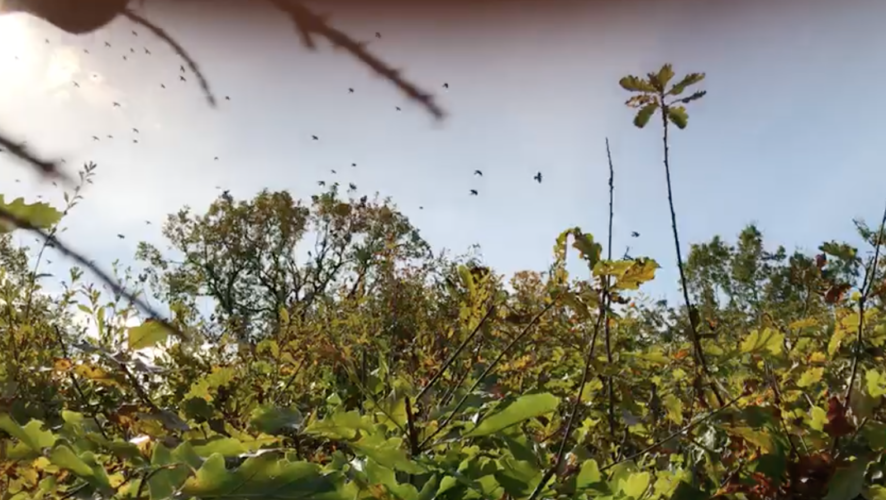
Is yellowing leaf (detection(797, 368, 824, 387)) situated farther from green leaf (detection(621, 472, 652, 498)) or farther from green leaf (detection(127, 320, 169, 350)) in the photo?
green leaf (detection(127, 320, 169, 350))

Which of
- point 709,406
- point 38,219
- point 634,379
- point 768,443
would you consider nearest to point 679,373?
point 634,379

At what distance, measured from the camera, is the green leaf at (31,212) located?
59cm

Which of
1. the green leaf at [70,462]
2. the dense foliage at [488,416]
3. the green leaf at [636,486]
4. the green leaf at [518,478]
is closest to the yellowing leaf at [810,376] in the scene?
the dense foliage at [488,416]

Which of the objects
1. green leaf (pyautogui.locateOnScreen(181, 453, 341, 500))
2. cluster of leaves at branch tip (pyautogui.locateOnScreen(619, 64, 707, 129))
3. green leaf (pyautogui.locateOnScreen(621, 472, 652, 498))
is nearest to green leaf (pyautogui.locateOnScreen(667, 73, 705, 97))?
cluster of leaves at branch tip (pyautogui.locateOnScreen(619, 64, 707, 129))

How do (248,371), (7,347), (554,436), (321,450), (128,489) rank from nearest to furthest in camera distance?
(128,489) → (321,450) → (554,436) → (248,371) → (7,347)

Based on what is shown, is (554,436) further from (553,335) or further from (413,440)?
Result: (413,440)

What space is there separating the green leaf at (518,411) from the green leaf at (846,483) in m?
0.46

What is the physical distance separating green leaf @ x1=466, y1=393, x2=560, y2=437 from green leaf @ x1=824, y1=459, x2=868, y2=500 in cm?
46

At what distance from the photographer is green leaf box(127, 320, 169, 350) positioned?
3.24ft

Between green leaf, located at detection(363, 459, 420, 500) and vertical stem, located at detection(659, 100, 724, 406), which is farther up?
vertical stem, located at detection(659, 100, 724, 406)

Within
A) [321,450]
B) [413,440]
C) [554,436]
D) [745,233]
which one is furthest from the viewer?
[745,233]

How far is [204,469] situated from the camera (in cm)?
55

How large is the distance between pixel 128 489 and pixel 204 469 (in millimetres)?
300

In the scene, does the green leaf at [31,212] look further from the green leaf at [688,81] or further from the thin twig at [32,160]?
the green leaf at [688,81]
